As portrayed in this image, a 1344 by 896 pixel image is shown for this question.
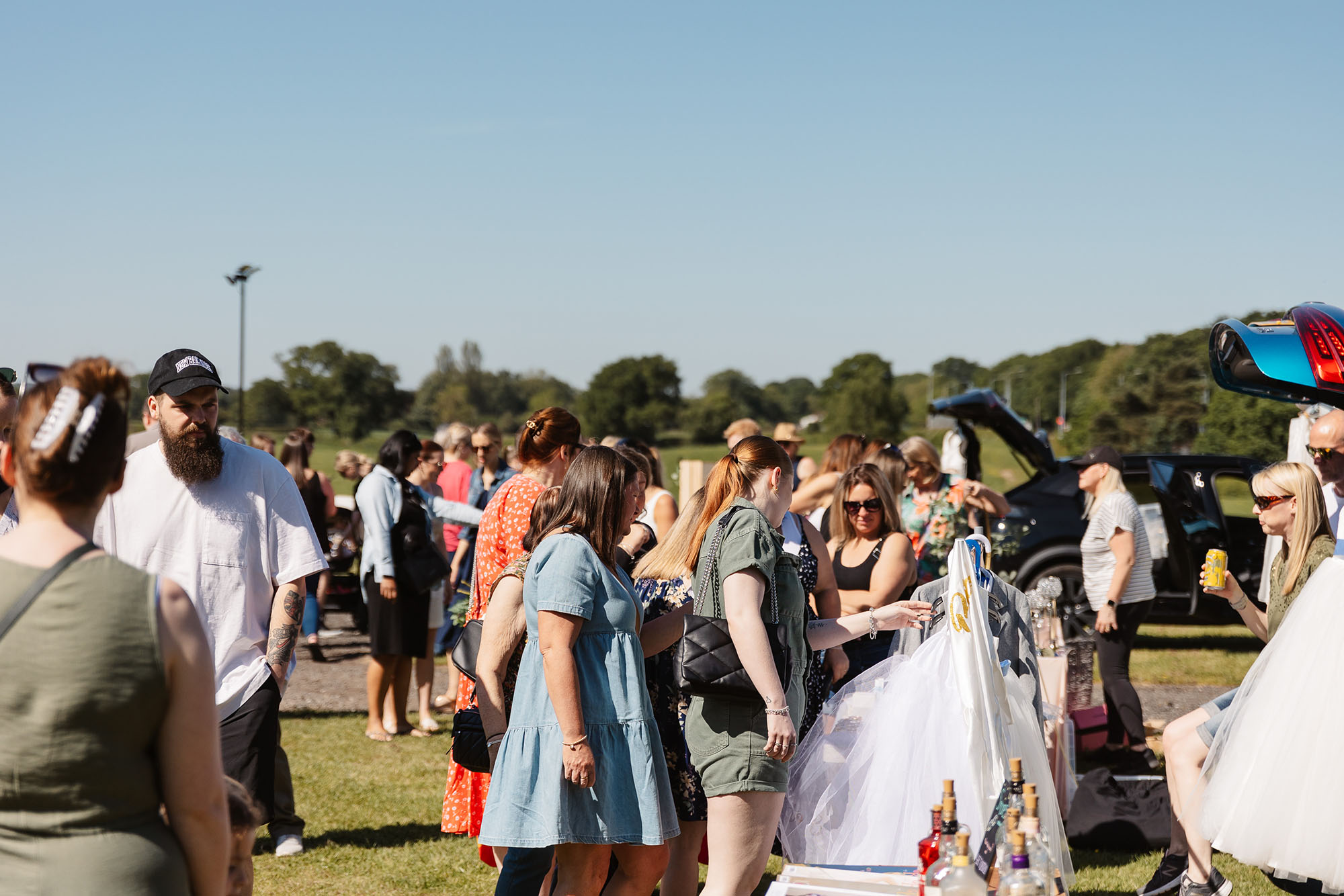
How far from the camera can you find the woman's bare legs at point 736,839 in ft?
11.2

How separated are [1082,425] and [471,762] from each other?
9858 cm

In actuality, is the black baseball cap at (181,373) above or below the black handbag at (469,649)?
above

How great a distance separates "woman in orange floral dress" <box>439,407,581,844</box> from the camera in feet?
13.4

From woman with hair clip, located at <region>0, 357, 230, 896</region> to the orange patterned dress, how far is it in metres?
2.27

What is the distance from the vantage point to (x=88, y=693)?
1.67 m

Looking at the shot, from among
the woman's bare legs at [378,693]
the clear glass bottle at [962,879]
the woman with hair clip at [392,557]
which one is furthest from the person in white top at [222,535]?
the woman's bare legs at [378,693]

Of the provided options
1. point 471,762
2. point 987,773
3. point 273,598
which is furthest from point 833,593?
point 273,598

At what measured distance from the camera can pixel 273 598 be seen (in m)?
3.65

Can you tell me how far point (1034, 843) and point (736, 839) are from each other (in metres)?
1.22

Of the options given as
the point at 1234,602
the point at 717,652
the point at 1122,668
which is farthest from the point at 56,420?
the point at 1122,668

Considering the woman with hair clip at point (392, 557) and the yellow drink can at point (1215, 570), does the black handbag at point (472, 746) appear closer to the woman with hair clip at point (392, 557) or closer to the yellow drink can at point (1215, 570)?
the yellow drink can at point (1215, 570)

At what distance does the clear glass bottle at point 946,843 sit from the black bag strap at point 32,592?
1.73 meters

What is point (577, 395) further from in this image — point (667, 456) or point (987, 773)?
point (987, 773)

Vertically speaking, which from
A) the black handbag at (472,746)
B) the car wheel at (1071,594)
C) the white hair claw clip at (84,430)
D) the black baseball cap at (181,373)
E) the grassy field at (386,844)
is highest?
the black baseball cap at (181,373)
